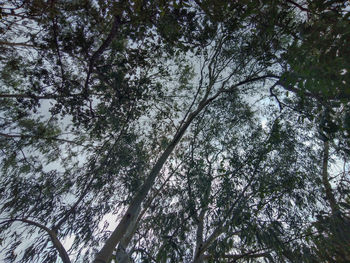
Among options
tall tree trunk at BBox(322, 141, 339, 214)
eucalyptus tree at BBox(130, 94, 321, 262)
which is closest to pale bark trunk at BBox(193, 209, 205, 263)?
eucalyptus tree at BBox(130, 94, 321, 262)

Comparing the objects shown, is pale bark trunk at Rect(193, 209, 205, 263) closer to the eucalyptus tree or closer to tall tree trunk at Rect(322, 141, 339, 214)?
the eucalyptus tree

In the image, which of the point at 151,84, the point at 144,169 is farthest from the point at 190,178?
the point at 151,84

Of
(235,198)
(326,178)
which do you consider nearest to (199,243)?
(235,198)

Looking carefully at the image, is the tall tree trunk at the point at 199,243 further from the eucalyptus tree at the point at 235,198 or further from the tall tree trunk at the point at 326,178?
the tall tree trunk at the point at 326,178

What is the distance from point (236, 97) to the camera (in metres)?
4.63

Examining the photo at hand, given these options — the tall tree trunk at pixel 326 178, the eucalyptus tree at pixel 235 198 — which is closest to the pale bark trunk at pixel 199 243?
the eucalyptus tree at pixel 235 198

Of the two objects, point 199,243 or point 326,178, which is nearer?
point 199,243

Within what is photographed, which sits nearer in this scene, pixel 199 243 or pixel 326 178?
pixel 199 243

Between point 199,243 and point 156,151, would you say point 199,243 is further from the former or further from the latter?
point 156,151

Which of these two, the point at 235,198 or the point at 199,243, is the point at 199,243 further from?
the point at 235,198

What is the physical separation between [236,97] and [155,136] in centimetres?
226

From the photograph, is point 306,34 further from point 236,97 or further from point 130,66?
point 236,97

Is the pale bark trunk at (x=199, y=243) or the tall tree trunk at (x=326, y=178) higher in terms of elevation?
the tall tree trunk at (x=326, y=178)

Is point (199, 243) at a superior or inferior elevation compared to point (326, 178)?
inferior
